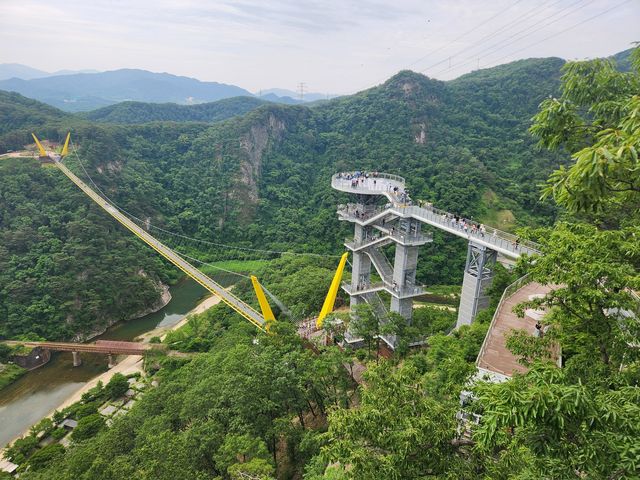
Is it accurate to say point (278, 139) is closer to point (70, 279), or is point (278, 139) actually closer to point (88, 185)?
point (88, 185)

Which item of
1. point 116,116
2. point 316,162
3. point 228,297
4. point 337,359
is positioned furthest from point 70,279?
point 116,116

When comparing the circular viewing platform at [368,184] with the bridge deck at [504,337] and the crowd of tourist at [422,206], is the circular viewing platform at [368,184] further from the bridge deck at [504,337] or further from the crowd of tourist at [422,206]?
the bridge deck at [504,337]

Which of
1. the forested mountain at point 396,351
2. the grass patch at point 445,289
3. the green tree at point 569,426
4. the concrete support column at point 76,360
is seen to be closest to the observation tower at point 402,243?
the forested mountain at point 396,351

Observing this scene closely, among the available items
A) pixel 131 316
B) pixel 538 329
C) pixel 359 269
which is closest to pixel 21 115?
pixel 131 316

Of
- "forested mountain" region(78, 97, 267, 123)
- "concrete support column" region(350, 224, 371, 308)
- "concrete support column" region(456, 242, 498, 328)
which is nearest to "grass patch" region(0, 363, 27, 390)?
"concrete support column" region(350, 224, 371, 308)

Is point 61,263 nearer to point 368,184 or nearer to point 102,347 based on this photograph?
point 102,347
